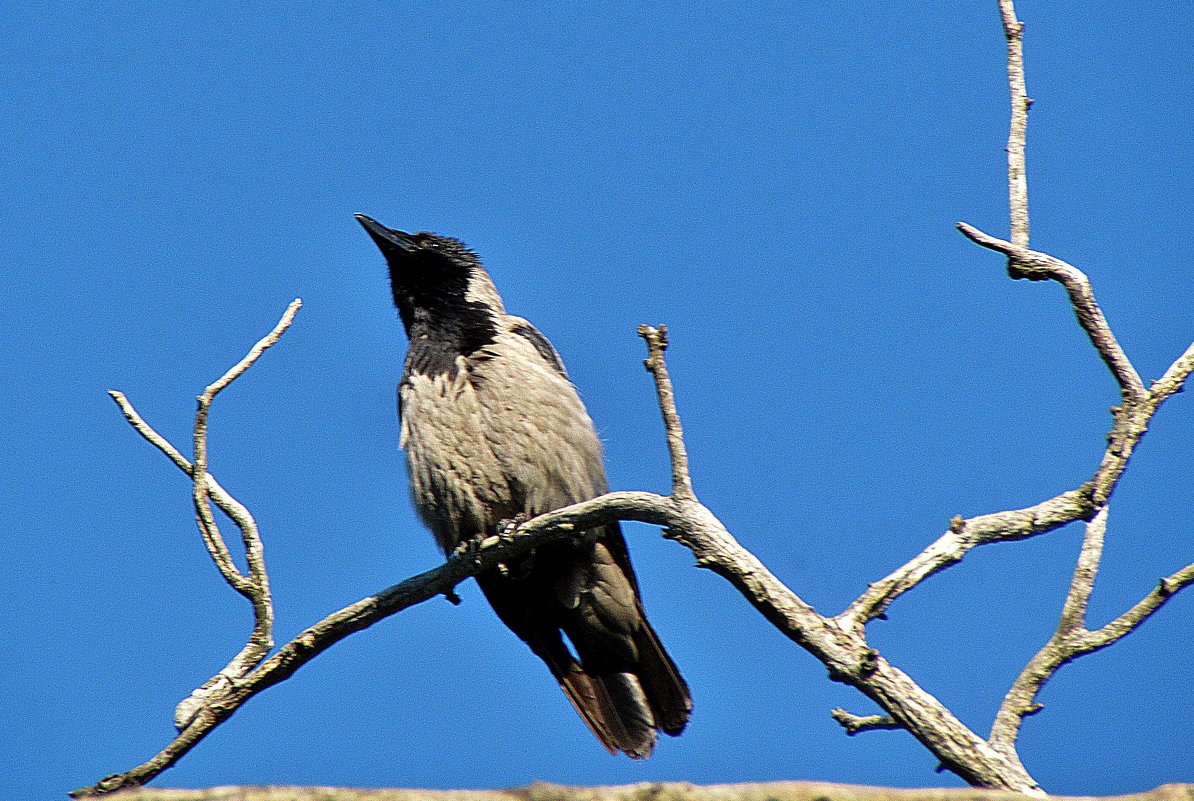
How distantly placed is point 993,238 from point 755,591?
5.39ft

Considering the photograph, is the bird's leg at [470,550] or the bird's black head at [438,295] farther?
the bird's black head at [438,295]

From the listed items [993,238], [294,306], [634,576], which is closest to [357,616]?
[294,306]

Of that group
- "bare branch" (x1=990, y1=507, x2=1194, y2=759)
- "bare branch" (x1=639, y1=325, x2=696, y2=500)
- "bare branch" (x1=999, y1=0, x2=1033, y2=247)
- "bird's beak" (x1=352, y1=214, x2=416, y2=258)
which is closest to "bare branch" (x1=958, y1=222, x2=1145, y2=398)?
"bare branch" (x1=999, y1=0, x2=1033, y2=247)

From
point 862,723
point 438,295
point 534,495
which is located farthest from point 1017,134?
point 438,295

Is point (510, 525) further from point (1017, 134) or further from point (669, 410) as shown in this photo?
point (1017, 134)

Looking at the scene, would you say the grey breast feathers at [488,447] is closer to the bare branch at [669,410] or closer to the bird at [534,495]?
the bird at [534,495]

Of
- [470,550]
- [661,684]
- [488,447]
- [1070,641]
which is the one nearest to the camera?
[1070,641]

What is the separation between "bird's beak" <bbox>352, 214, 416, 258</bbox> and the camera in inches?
286

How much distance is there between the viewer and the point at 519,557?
20.4ft

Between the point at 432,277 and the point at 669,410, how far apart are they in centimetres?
296

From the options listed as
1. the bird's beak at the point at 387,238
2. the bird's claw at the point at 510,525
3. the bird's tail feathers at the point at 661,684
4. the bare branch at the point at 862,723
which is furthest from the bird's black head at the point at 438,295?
the bare branch at the point at 862,723

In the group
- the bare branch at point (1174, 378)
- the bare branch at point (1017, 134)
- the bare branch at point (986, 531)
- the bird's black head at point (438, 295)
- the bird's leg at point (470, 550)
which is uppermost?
the bird's black head at point (438, 295)

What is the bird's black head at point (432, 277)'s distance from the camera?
22.7 ft

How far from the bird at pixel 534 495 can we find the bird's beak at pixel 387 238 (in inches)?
23.9
